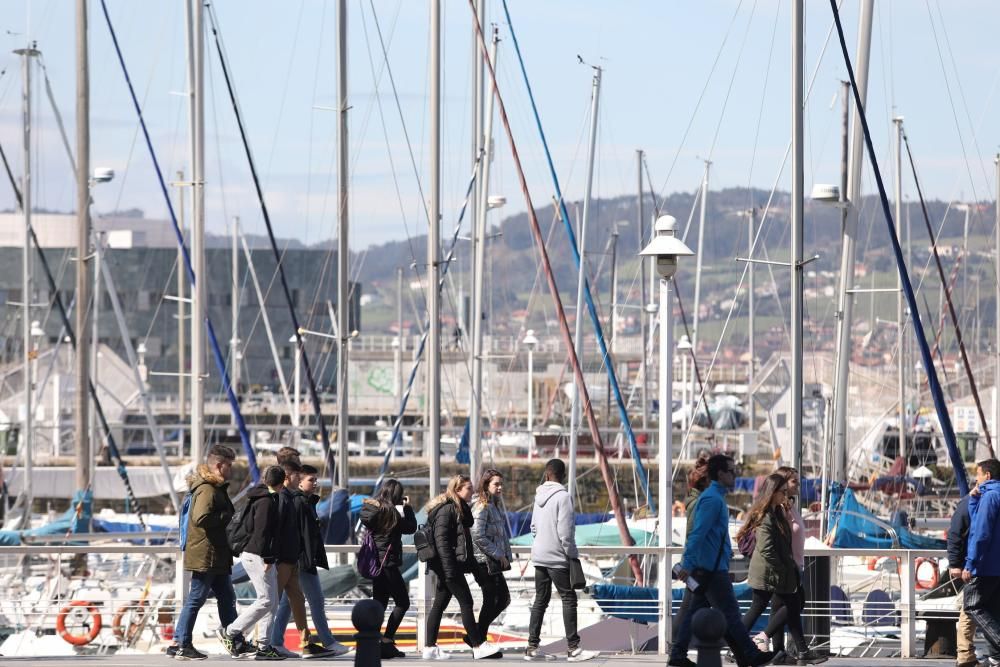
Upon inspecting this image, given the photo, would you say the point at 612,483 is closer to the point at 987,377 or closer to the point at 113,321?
the point at 987,377

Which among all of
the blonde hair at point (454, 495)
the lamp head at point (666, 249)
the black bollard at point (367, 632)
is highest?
the lamp head at point (666, 249)

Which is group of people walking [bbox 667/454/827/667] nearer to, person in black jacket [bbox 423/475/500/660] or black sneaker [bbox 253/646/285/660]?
person in black jacket [bbox 423/475/500/660]

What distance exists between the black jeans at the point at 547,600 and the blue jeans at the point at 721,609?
1378 mm

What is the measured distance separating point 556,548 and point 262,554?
238 centimetres

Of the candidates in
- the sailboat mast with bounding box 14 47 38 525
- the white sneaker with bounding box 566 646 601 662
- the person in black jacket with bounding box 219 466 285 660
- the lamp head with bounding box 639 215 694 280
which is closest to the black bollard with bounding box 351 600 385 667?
the person in black jacket with bounding box 219 466 285 660

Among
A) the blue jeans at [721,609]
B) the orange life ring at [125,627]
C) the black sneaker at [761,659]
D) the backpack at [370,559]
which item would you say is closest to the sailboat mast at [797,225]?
the black sneaker at [761,659]

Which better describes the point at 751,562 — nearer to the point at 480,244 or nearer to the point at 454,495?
the point at 454,495

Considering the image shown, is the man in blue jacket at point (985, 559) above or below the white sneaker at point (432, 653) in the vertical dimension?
above

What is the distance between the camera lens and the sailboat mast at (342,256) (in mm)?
22594

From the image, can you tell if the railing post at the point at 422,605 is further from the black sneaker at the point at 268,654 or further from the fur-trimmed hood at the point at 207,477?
the fur-trimmed hood at the point at 207,477

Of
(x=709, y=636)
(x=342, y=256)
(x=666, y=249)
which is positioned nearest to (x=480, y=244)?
(x=342, y=256)

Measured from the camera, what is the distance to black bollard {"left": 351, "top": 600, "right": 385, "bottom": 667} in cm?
983

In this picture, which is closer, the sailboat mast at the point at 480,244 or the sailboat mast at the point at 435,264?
the sailboat mast at the point at 435,264

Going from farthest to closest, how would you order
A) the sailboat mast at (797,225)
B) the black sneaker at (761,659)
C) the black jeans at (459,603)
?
the sailboat mast at (797,225)
the black jeans at (459,603)
the black sneaker at (761,659)
